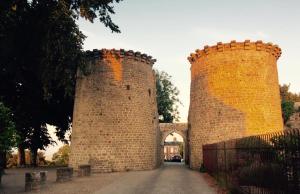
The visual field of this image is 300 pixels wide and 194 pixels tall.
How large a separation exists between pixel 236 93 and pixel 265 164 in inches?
606

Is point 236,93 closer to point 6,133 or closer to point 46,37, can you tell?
point 46,37

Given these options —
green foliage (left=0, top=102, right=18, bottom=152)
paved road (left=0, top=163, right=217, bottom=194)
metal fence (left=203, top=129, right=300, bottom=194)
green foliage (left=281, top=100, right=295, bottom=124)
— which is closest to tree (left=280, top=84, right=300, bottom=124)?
green foliage (left=281, top=100, right=295, bottom=124)

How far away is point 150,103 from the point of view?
2725cm

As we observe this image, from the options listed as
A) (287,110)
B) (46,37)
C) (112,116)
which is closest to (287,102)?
(287,110)

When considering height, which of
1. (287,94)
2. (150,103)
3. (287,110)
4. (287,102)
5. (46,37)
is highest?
(287,94)

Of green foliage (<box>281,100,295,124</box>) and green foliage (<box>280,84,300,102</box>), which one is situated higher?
green foliage (<box>280,84,300,102</box>)

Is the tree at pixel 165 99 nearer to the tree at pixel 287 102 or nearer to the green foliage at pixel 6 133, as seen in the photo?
the tree at pixel 287 102

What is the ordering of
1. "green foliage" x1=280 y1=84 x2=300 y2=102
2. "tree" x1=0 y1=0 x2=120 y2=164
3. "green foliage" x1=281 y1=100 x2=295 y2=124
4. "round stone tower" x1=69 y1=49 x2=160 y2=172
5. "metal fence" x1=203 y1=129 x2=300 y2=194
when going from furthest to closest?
"green foliage" x1=280 y1=84 x2=300 y2=102, "green foliage" x1=281 y1=100 x2=295 y2=124, "round stone tower" x1=69 y1=49 x2=160 y2=172, "tree" x1=0 y1=0 x2=120 y2=164, "metal fence" x1=203 y1=129 x2=300 y2=194

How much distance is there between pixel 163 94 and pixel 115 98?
86.4ft

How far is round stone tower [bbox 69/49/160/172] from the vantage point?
24.4 meters

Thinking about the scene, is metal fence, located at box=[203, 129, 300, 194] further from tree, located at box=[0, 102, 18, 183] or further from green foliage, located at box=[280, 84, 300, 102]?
green foliage, located at box=[280, 84, 300, 102]

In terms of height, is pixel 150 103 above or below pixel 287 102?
below

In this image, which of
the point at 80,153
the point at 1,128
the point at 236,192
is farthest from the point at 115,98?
the point at 236,192

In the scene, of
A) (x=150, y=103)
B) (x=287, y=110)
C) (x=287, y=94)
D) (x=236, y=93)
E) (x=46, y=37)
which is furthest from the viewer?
(x=287, y=94)
